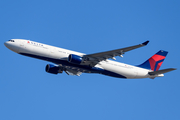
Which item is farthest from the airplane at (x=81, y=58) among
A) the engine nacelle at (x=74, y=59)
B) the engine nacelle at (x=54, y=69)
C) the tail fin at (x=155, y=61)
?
the engine nacelle at (x=54, y=69)

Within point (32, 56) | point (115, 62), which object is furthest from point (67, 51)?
point (115, 62)

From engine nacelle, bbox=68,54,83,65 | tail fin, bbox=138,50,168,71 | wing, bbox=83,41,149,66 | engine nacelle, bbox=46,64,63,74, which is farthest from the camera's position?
tail fin, bbox=138,50,168,71

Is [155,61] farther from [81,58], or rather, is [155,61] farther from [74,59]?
[74,59]

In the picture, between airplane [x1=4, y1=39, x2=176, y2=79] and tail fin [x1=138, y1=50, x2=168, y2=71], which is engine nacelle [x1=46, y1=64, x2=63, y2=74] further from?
tail fin [x1=138, y1=50, x2=168, y2=71]

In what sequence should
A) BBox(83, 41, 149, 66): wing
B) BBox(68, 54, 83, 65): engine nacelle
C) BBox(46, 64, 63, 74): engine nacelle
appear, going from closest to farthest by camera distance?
BBox(83, 41, 149, 66): wing < BBox(68, 54, 83, 65): engine nacelle < BBox(46, 64, 63, 74): engine nacelle

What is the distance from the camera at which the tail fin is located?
156 ft

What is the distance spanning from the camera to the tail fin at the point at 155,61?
47.5 meters

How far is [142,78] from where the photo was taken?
151 ft

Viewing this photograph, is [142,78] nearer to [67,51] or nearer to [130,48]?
[130,48]

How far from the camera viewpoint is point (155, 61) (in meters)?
48.5

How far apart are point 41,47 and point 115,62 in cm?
1245

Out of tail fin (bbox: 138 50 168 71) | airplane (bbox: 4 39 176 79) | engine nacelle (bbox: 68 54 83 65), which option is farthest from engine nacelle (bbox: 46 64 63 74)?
tail fin (bbox: 138 50 168 71)

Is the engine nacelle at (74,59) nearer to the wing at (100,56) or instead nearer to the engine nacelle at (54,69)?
the wing at (100,56)

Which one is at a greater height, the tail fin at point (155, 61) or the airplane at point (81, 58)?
the tail fin at point (155, 61)
